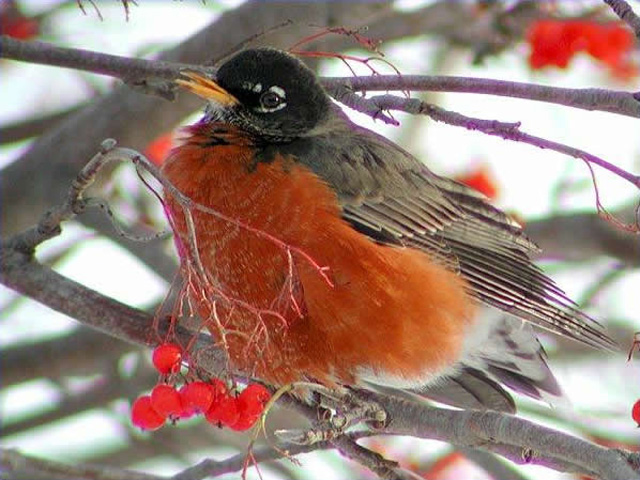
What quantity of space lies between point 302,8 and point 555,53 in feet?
4.06

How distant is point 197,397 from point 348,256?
978mm

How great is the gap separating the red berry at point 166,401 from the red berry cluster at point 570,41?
302 centimetres

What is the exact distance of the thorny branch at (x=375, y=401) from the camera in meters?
3.00

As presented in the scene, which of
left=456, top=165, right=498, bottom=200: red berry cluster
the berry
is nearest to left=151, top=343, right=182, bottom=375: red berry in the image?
the berry

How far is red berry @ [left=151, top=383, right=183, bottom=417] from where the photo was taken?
3.31 meters

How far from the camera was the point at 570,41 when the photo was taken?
5.67m

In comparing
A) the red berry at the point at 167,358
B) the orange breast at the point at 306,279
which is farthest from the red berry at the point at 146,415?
the orange breast at the point at 306,279

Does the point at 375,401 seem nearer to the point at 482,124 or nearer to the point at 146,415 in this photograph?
the point at 146,415

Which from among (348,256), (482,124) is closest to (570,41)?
(348,256)

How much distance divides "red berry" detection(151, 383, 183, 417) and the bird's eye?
1.54 meters

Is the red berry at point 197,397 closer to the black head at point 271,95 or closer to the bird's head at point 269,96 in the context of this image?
the bird's head at point 269,96

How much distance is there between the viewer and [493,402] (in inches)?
184

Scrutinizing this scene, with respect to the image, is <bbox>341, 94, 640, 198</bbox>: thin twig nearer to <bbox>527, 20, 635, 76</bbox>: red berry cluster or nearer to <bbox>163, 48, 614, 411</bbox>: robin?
<bbox>163, 48, 614, 411</bbox>: robin

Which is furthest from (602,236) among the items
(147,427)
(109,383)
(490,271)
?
(147,427)
